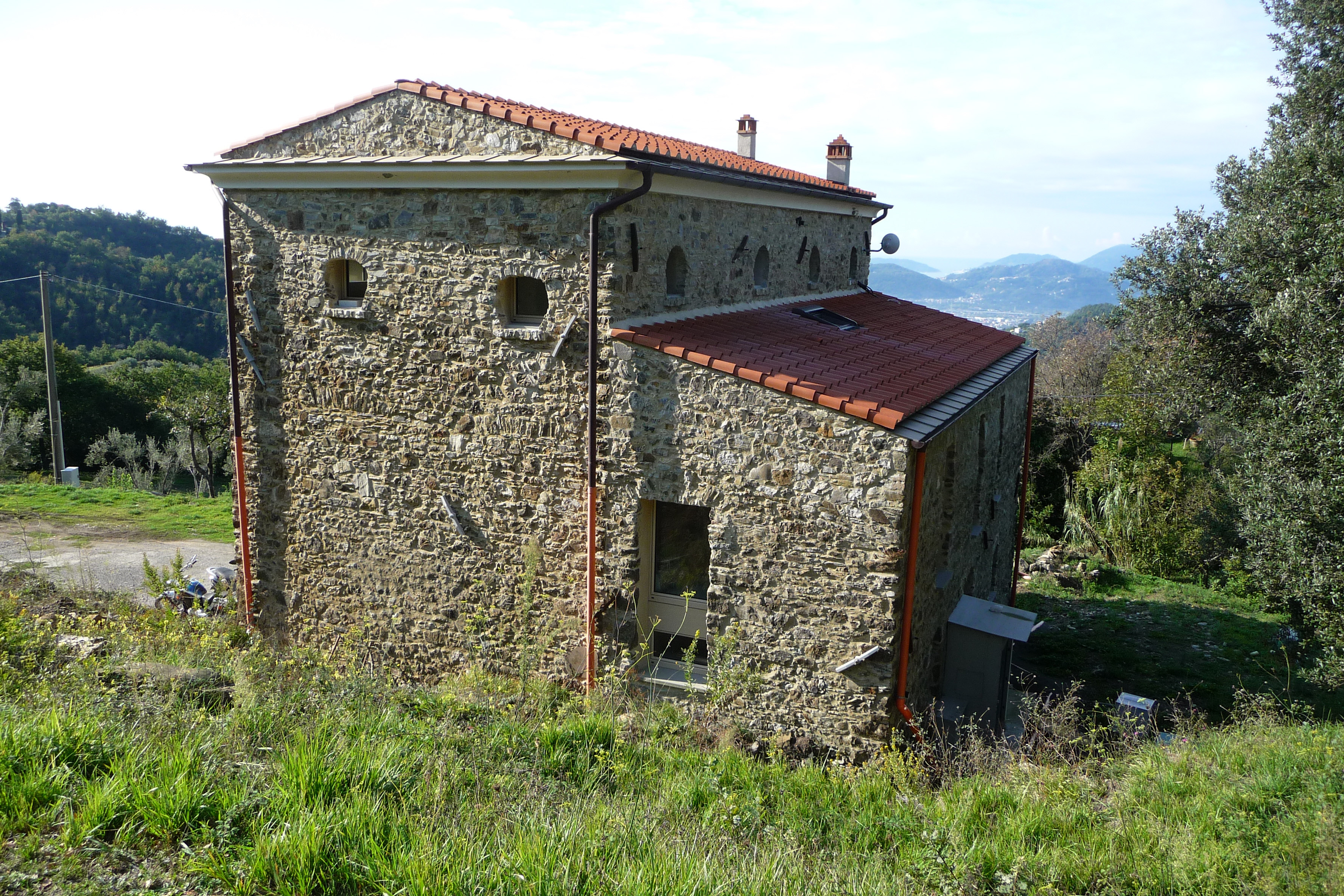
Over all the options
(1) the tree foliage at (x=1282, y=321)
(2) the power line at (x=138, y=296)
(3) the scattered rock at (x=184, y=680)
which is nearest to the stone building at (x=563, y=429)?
(3) the scattered rock at (x=184, y=680)

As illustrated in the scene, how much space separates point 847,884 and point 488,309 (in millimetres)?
6388

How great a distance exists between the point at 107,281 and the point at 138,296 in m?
1.37

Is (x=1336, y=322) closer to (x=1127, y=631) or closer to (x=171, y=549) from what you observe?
(x=1127, y=631)

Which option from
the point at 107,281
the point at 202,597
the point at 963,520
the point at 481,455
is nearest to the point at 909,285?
the point at 107,281

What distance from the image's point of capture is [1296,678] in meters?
11.8

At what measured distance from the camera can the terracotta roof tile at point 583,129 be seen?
828cm

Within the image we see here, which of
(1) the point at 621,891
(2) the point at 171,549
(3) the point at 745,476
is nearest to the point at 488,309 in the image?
(3) the point at 745,476

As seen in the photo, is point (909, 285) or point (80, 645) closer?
point (80, 645)

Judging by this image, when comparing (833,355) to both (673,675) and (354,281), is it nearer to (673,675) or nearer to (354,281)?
(673,675)

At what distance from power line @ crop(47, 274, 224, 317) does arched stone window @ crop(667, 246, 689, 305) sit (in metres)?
39.2

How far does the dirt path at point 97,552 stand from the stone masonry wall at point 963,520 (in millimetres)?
10745

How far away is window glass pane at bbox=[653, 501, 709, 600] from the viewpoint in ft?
28.9

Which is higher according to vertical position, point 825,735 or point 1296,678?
point 825,735

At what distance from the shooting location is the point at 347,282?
9.66 metres
